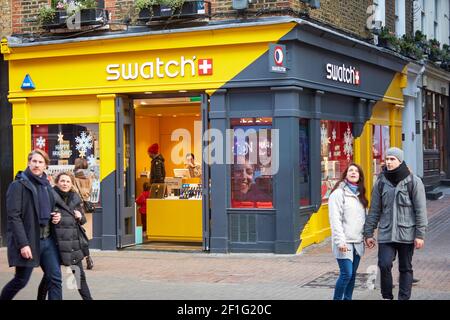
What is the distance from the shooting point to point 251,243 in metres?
14.1

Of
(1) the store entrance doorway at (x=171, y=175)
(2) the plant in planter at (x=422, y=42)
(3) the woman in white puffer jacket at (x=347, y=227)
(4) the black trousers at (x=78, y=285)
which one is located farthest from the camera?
(2) the plant in planter at (x=422, y=42)

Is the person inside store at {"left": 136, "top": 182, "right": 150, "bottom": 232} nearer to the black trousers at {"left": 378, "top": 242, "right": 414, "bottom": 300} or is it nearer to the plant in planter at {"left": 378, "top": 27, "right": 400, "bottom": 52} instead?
the plant in planter at {"left": 378, "top": 27, "right": 400, "bottom": 52}

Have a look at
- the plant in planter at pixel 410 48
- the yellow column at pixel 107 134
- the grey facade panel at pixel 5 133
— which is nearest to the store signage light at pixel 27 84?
the grey facade panel at pixel 5 133

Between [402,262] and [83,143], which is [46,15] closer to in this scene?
[83,143]

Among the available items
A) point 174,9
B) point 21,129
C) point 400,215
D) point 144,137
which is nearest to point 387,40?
point 144,137

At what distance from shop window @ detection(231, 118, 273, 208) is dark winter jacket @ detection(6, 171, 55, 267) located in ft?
21.8

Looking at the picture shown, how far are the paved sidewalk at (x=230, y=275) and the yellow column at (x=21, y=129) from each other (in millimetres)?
2121

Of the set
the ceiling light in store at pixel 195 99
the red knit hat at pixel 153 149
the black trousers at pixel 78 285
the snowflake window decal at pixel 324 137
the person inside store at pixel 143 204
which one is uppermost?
the ceiling light in store at pixel 195 99

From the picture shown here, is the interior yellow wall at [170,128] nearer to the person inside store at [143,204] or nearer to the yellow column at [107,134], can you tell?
the person inside store at [143,204]

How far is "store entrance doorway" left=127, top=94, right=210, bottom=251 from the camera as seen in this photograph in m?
15.0

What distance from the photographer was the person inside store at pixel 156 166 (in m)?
16.5

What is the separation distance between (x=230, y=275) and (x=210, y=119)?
11.5 feet

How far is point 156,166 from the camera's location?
1652 centimetres

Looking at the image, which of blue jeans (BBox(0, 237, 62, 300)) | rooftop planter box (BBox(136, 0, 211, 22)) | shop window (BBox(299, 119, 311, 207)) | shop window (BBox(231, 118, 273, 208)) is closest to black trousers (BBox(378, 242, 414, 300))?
blue jeans (BBox(0, 237, 62, 300))
